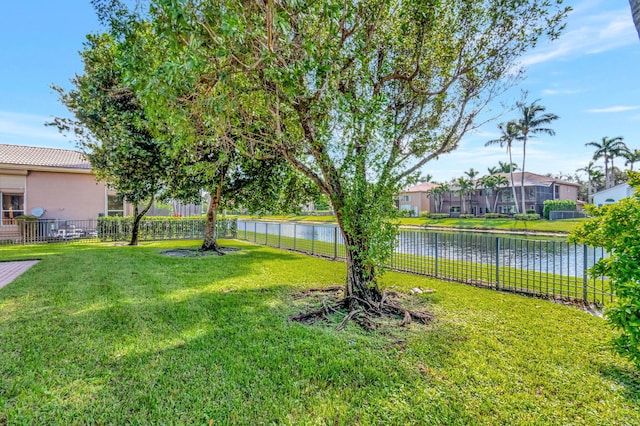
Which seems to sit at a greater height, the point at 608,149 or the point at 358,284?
the point at 608,149

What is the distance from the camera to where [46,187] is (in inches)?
655

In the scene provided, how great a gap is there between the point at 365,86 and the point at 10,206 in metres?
20.6

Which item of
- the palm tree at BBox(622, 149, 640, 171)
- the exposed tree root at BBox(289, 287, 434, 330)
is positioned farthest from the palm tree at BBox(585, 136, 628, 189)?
the exposed tree root at BBox(289, 287, 434, 330)

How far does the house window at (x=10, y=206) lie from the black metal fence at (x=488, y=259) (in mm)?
14086

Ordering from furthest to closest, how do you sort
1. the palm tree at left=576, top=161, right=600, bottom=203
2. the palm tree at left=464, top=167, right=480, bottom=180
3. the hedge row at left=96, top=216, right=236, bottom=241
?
the palm tree at left=576, top=161, right=600, bottom=203 → the palm tree at left=464, top=167, right=480, bottom=180 → the hedge row at left=96, top=216, right=236, bottom=241

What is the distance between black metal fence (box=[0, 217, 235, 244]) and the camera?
15.0 m

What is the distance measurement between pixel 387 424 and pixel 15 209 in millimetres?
21931

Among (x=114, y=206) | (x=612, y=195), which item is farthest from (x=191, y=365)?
(x=612, y=195)

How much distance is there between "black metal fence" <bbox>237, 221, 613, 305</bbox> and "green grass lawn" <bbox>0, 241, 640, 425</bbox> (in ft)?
2.79

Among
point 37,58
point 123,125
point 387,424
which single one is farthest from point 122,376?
point 37,58

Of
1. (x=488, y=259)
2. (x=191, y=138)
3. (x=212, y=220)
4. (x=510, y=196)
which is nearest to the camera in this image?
(x=191, y=138)

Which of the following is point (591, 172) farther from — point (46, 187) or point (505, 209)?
point (46, 187)

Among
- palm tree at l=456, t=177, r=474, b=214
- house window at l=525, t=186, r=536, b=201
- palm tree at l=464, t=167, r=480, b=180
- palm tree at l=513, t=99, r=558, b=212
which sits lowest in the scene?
house window at l=525, t=186, r=536, b=201

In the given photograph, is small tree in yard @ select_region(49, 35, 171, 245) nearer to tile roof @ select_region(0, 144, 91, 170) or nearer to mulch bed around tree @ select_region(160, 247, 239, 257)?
mulch bed around tree @ select_region(160, 247, 239, 257)
